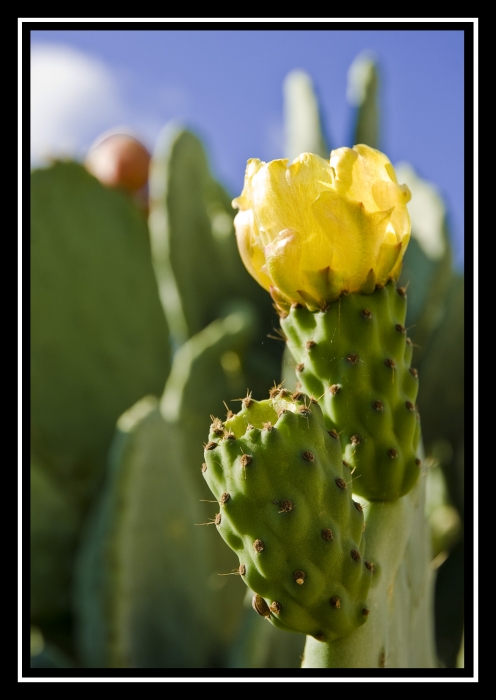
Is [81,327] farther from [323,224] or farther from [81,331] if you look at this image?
[323,224]

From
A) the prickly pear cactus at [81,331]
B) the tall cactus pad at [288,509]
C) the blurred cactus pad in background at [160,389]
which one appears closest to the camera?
the tall cactus pad at [288,509]

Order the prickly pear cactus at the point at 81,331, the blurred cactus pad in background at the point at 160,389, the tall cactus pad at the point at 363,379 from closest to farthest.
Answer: the tall cactus pad at the point at 363,379 → the blurred cactus pad in background at the point at 160,389 → the prickly pear cactus at the point at 81,331

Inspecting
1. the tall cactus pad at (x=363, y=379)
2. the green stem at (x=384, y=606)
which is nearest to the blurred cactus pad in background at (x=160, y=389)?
the green stem at (x=384, y=606)

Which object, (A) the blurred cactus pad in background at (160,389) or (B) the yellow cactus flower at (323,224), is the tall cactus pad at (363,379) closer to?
(B) the yellow cactus flower at (323,224)

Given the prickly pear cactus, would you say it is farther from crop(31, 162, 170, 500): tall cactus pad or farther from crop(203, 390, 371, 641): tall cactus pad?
crop(203, 390, 371, 641): tall cactus pad

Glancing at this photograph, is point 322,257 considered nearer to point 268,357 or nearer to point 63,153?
point 268,357

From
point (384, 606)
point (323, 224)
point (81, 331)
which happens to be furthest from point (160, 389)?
point (323, 224)
